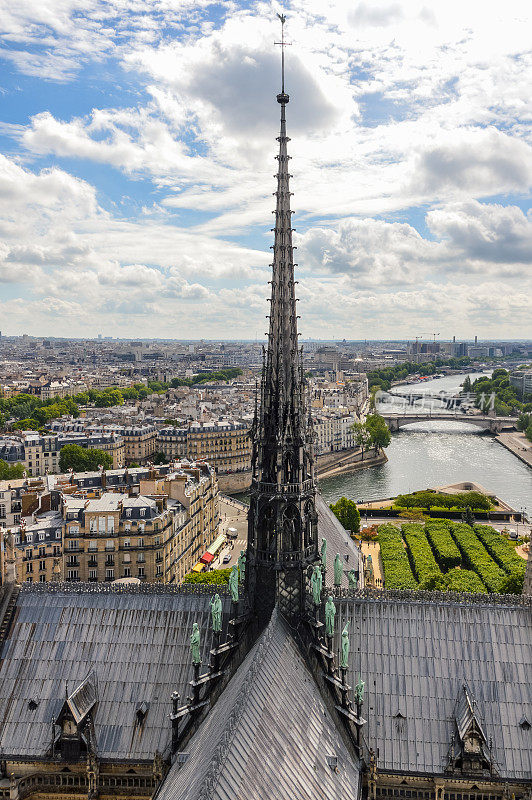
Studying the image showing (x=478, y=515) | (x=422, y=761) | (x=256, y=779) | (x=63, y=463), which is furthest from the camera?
(x=63, y=463)

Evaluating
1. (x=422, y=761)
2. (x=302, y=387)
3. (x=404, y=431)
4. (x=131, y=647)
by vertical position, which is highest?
(x=302, y=387)

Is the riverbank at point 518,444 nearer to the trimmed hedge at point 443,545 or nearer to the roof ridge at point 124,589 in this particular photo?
the trimmed hedge at point 443,545

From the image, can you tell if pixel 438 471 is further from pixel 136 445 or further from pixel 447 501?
pixel 136 445

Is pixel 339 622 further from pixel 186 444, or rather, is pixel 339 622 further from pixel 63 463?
pixel 186 444

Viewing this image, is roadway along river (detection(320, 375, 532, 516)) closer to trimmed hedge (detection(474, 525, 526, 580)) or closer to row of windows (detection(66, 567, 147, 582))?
trimmed hedge (detection(474, 525, 526, 580))

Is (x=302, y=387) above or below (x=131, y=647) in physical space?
above

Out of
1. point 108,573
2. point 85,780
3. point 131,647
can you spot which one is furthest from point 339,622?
point 108,573

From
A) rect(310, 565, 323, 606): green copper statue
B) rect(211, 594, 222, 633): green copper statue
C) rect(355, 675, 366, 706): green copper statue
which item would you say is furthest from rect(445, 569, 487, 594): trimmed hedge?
rect(211, 594, 222, 633): green copper statue

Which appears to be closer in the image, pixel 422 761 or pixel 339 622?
pixel 422 761
